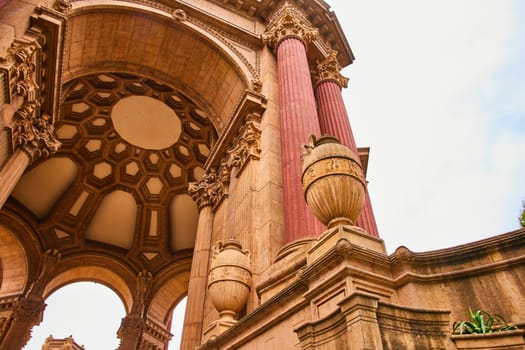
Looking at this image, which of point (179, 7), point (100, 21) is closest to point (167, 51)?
point (179, 7)

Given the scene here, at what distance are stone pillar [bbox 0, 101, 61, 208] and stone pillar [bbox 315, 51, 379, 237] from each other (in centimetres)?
736

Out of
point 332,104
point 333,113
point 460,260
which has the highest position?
point 332,104

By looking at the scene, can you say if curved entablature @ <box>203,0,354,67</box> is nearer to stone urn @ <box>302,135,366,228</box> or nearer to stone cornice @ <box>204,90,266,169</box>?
stone cornice @ <box>204,90,266,169</box>

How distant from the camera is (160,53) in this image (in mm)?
12438

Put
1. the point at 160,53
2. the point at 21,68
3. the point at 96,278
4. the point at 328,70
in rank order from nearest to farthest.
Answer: the point at 21,68
the point at 160,53
the point at 328,70
the point at 96,278

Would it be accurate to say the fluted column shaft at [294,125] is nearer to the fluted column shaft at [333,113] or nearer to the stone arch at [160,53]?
the stone arch at [160,53]

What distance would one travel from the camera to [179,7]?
11906 mm

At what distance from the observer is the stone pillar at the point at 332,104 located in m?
10.9

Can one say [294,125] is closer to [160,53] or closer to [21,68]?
[21,68]

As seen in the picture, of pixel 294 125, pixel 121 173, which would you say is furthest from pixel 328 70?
pixel 121 173

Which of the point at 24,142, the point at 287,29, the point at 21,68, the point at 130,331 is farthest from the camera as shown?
the point at 130,331

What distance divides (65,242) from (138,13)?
16634 millimetres

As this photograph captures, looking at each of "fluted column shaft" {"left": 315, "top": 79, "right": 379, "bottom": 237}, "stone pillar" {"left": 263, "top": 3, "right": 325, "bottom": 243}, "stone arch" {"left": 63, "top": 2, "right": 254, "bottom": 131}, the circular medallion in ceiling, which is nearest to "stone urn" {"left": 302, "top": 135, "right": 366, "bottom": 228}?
"stone pillar" {"left": 263, "top": 3, "right": 325, "bottom": 243}

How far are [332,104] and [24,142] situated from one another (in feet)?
27.5
